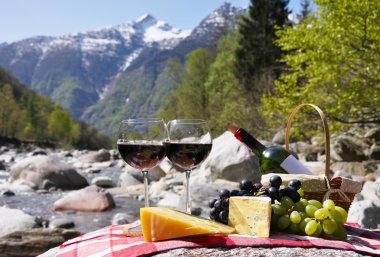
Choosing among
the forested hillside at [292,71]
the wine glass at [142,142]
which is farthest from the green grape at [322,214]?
the forested hillside at [292,71]

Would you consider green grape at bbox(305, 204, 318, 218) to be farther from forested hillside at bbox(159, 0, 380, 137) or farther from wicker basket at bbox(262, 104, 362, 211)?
forested hillside at bbox(159, 0, 380, 137)

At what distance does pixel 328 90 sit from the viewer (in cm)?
1067

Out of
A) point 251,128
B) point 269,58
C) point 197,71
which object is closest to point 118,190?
point 251,128

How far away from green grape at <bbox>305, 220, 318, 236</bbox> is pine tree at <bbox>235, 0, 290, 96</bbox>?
2635 centimetres

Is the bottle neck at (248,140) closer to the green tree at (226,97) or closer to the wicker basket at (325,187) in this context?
the wicker basket at (325,187)

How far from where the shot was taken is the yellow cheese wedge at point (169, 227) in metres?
1.60

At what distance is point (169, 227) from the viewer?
1623mm

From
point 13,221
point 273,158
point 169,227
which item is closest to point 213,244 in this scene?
point 169,227

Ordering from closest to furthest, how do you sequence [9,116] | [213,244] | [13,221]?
1. [213,244]
2. [13,221]
3. [9,116]

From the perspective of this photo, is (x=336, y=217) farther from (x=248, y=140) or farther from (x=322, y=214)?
(x=248, y=140)

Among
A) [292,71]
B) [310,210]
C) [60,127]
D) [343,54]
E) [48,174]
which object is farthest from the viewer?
[60,127]

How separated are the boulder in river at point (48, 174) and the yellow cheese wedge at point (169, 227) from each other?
12.0 m

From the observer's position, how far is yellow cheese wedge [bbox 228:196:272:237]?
1635 mm

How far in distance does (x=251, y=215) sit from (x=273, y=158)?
3.10ft
